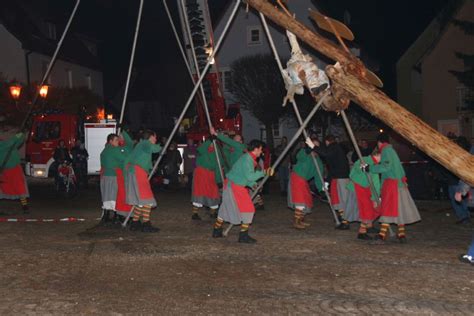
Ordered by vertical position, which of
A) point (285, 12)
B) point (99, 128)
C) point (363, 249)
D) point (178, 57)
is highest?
point (178, 57)

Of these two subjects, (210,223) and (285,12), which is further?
(210,223)

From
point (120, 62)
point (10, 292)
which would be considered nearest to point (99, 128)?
point (10, 292)

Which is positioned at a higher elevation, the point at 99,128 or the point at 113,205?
the point at 99,128

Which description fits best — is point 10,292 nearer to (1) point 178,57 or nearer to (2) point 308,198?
(2) point 308,198

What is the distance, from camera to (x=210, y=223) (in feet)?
42.6

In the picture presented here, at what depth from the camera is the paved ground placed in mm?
6523

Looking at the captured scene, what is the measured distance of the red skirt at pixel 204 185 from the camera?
13.5 m

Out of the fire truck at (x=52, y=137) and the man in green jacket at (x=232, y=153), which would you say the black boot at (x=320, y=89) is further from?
the fire truck at (x=52, y=137)

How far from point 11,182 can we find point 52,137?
9558 mm

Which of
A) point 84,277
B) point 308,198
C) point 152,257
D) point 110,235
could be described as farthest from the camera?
point 308,198

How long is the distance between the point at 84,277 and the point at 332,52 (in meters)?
4.72

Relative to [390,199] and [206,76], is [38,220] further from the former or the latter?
[206,76]

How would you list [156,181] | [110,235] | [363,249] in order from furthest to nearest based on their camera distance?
[156,181] < [110,235] < [363,249]

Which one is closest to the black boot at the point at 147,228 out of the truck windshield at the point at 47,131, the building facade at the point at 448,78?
the truck windshield at the point at 47,131
